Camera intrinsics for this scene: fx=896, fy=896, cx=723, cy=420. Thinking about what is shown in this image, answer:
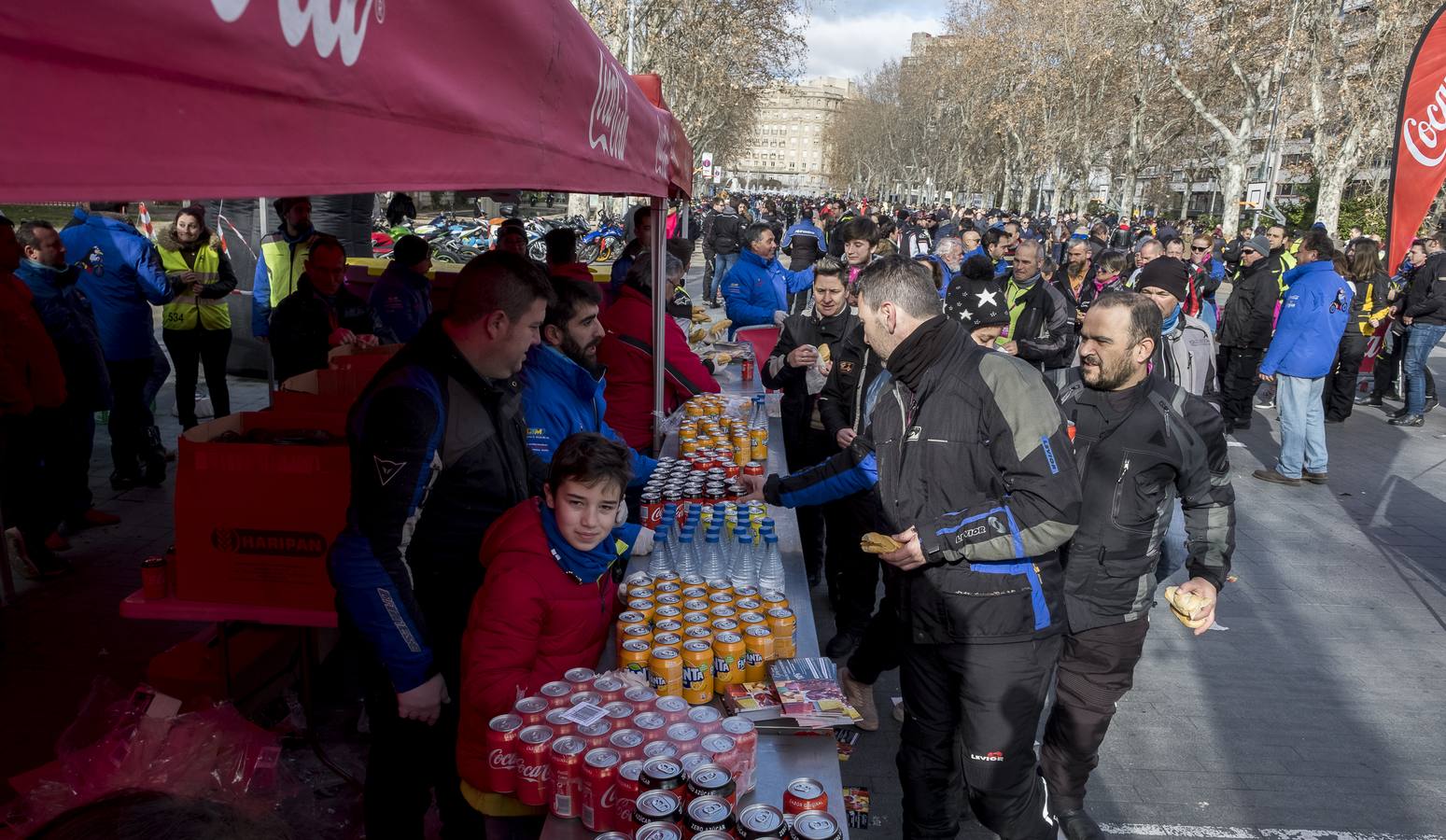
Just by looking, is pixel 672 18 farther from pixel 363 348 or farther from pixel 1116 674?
pixel 1116 674

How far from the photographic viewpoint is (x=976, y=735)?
295 centimetres

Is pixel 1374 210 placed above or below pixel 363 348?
above

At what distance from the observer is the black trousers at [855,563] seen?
493cm

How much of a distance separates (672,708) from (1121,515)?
1993 mm

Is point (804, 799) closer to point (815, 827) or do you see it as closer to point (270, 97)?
point (815, 827)

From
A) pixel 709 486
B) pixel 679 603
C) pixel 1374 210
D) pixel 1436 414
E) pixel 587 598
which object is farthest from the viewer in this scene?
pixel 1374 210

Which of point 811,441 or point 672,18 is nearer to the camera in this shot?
point 811,441

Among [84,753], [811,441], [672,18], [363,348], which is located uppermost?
[672,18]

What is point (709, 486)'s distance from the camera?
4227 mm

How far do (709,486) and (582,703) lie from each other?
191 cm

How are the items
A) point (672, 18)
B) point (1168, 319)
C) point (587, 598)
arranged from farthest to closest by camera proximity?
point (672, 18), point (1168, 319), point (587, 598)

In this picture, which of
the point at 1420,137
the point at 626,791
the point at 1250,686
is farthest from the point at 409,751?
the point at 1420,137

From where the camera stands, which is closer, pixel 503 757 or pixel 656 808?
Answer: pixel 656 808

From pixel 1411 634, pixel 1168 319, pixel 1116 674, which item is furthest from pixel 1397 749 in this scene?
pixel 1168 319
